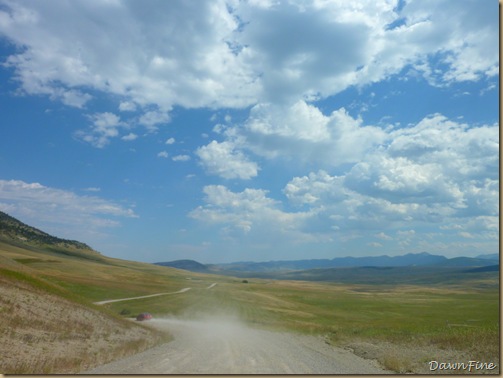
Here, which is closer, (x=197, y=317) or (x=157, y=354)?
(x=157, y=354)

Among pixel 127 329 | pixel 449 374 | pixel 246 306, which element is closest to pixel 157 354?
pixel 127 329

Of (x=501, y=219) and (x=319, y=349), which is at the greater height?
(x=501, y=219)

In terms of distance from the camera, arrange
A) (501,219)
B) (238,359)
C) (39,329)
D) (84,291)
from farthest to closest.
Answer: (84,291), (39,329), (238,359), (501,219)

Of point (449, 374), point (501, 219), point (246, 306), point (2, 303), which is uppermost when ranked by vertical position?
point (501, 219)

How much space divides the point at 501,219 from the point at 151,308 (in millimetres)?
79259

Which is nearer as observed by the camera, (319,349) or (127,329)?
(319,349)

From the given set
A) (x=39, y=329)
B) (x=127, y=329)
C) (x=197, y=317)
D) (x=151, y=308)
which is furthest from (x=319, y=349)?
(x=151, y=308)

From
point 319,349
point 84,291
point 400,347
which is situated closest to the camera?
point 400,347

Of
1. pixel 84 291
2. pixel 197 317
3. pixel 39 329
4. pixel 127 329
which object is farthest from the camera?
pixel 84 291

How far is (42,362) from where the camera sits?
26.1 m

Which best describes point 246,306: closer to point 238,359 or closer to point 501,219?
point 238,359

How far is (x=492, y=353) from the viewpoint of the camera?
29.8 m

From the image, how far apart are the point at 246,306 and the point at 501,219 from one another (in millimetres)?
98227

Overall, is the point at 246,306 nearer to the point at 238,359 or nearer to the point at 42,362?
the point at 238,359
